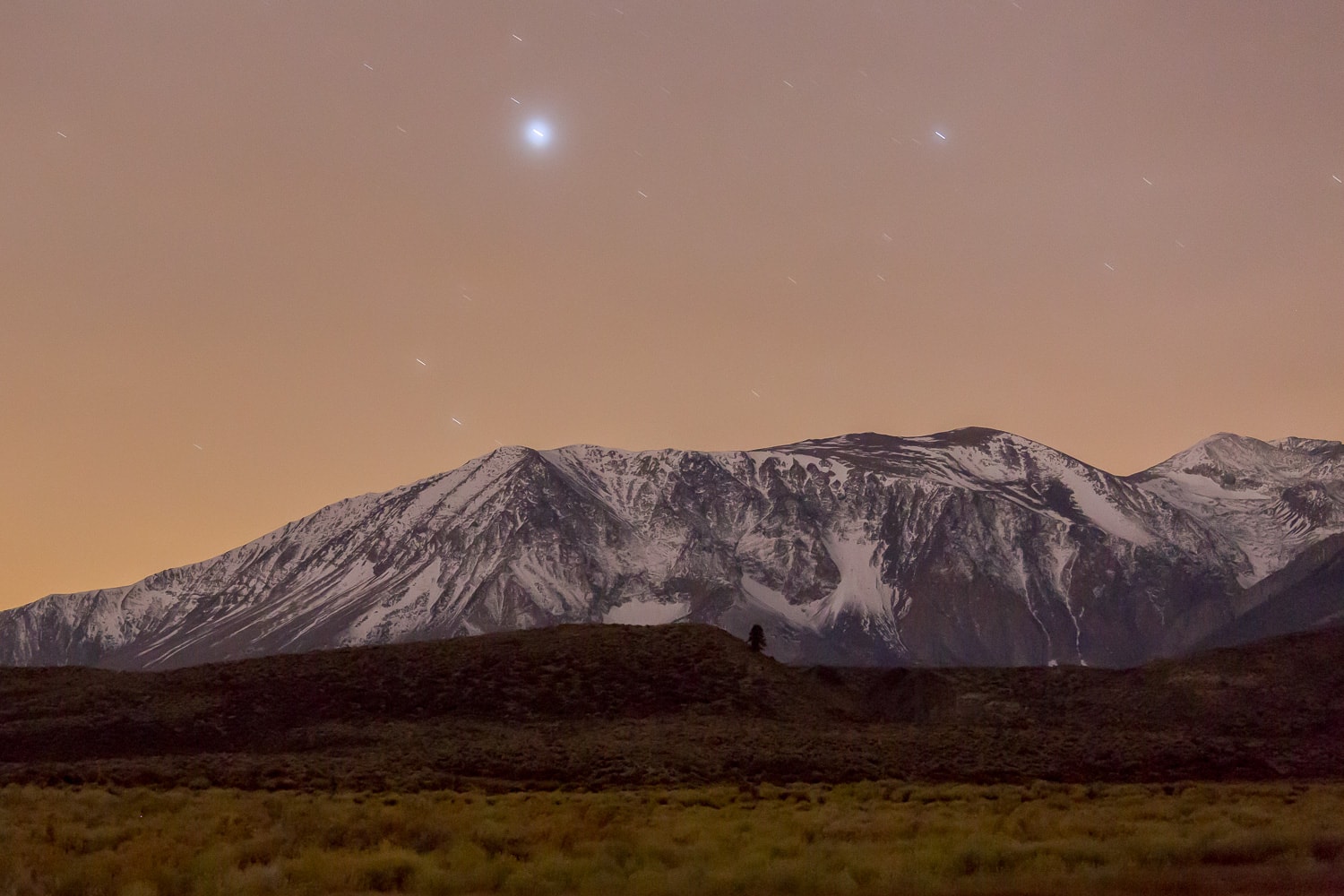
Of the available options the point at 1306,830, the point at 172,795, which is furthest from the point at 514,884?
the point at 172,795

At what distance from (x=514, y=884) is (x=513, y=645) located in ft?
223

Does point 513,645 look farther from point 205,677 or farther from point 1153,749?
point 1153,749

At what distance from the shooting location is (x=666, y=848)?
73.4 feet

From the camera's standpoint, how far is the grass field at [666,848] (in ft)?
62.9

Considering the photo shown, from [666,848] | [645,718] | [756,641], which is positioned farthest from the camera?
[756,641]

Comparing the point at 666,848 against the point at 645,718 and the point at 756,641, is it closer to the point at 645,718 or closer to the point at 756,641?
the point at 645,718

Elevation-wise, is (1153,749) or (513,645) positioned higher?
(513,645)

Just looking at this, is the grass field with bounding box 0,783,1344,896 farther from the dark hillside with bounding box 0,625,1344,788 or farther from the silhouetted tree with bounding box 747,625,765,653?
the silhouetted tree with bounding box 747,625,765,653

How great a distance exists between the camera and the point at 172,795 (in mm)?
36500

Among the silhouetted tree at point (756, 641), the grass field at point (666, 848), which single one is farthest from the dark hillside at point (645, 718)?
the grass field at point (666, 848)

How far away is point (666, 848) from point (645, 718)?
51054 millimetres

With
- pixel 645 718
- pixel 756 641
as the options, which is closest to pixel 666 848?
pixel 645 718

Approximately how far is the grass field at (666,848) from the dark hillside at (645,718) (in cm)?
1766

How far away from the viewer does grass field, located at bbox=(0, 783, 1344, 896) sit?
62.9ft
